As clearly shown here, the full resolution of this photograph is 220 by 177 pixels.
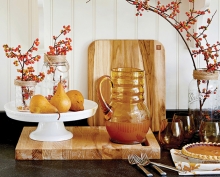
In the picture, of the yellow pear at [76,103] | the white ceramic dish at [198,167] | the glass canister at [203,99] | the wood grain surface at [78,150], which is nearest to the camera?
the white ceramic dish at [198,167]

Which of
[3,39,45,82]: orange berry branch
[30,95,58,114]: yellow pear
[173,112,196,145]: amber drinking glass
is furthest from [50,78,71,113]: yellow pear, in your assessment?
[173,112,196,145]: amber drinking glass

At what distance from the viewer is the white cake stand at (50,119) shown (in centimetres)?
164

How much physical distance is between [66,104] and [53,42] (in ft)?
1.20

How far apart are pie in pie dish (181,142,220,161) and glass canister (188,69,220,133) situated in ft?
0.72

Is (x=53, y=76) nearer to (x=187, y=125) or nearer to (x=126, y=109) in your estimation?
(x=126, y=109)

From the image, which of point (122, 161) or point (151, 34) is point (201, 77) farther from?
point (122, 161)

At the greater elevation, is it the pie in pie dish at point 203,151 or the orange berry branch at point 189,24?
the orange berry branch at point 189,24

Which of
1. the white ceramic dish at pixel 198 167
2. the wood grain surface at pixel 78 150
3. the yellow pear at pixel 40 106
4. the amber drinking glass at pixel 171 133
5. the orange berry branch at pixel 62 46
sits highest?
the orange berry branch at pixel 62 46

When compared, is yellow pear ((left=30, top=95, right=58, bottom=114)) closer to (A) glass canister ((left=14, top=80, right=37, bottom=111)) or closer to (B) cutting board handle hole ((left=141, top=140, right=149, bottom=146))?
(A) glass canister ((left=14, top=80, right=37, bottom=111))

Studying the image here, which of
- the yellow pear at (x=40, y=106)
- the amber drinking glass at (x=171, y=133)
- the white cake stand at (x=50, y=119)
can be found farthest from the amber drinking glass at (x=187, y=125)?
the yellow pear at (x=40, y=106)

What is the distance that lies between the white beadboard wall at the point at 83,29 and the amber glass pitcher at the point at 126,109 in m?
0.28

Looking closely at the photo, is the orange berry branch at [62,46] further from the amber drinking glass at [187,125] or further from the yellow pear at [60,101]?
the amber drinking glass at [187,125]

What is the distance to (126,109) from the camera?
1698 millimetres

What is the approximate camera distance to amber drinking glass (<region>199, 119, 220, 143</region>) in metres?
1.70
